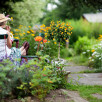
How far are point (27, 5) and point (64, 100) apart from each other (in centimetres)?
1517

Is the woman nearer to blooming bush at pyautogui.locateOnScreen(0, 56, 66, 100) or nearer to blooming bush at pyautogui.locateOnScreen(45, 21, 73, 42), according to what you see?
blooming bush at pyautogui.locateOnScreen(0, 56, 66, 100)

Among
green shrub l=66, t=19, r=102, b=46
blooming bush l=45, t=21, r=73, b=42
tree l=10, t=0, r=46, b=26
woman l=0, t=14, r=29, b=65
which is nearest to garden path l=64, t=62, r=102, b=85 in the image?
blooming bush l=45, t=21, r=73, b=42

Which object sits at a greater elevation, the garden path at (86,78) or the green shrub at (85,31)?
the green shrub at (85,31)

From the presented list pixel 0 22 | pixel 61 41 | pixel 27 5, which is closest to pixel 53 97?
pixel 0 22

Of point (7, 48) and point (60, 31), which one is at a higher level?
point (60, 31)

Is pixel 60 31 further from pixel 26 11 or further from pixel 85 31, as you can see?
pixel 26 11

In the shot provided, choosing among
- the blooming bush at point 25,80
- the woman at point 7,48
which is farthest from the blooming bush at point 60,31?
the blooming bush at point 25,80

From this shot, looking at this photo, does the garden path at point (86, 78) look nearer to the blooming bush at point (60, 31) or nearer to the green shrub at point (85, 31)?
the blooming bush at point (60, 31)

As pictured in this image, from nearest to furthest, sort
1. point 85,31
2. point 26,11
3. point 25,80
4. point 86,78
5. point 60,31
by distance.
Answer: point 25,80
point 60,31
point 86,78
point 85,31
point 26,11

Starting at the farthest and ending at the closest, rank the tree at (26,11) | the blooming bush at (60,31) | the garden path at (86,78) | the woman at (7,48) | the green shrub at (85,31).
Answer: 1. the tree at (26,11)
2. the green shrub at (85,31)
3. the blooming bush at (60,31)
4. the garden path at (86,78)
5. the woman at (7,48)

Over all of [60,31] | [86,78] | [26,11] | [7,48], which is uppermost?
[26,11]

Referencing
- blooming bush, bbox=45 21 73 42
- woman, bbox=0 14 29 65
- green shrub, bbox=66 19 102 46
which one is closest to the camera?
woman, bbox=0 14 29 65

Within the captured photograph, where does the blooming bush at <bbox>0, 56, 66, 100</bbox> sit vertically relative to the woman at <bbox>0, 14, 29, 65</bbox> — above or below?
below

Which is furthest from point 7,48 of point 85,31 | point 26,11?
point 26,11
